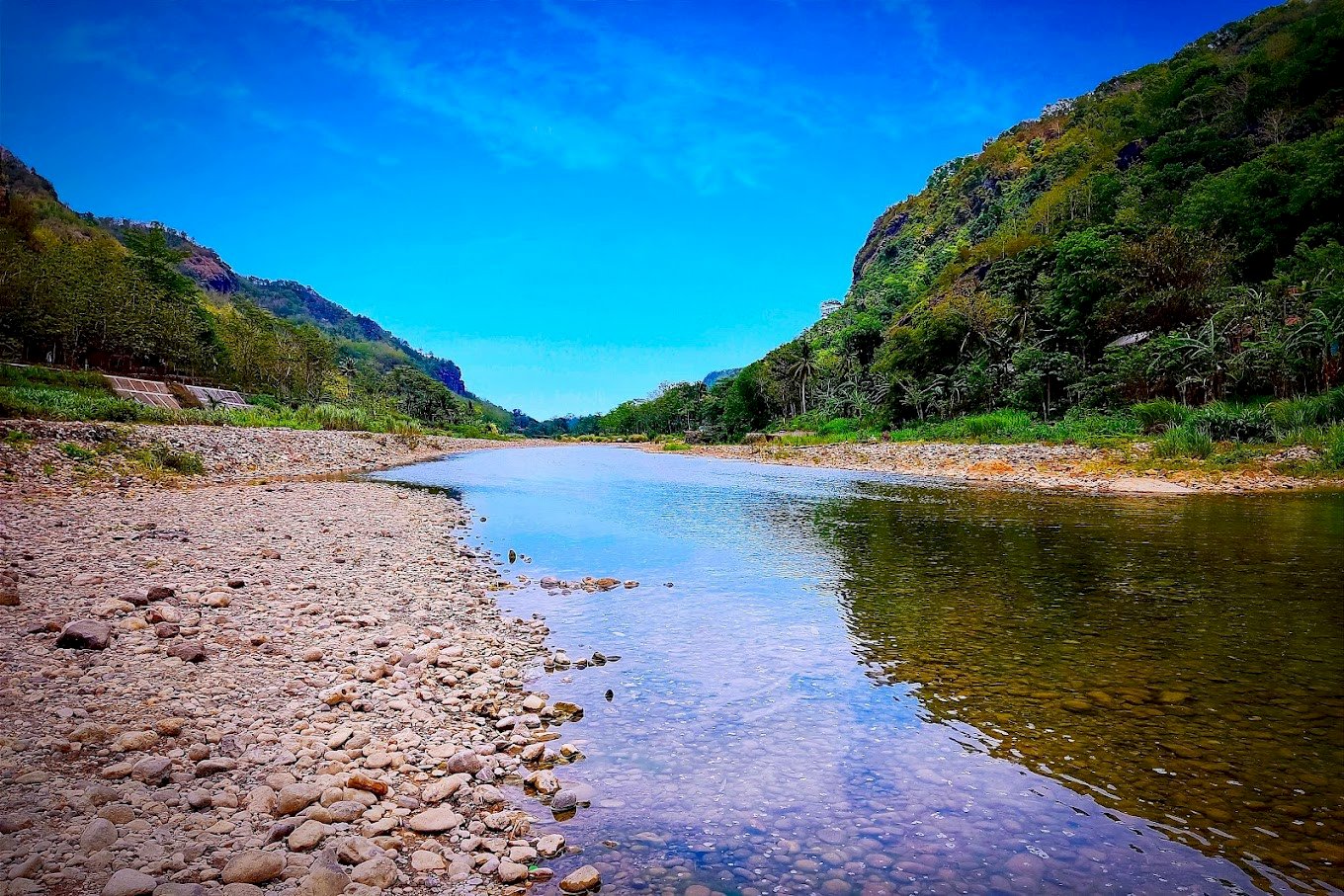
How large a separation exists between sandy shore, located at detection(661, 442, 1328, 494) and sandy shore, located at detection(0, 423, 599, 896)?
26939 mm

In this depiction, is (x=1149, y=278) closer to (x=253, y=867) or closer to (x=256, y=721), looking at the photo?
(x=256, y=721)

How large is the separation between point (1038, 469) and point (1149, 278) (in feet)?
91.4

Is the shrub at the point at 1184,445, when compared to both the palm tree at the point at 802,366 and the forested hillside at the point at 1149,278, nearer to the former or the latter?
the forested hillside at the point at 1149,278

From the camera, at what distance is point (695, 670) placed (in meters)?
7.84

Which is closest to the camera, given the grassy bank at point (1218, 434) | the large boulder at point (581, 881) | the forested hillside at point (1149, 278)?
the large boulder at point (581, 881)

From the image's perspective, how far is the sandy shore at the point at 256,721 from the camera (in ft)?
12.3

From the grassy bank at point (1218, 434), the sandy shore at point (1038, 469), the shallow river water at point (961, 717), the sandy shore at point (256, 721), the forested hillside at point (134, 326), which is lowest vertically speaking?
the shallow river water at point (961, 717)

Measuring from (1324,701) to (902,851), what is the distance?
18.3 ft

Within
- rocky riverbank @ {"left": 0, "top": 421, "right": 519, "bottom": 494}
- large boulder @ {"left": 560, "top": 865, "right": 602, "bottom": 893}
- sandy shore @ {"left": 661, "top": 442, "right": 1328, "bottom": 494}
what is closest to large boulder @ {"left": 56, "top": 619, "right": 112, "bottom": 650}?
large boulder @ {"left": 560, "top": 865, "right": 602, "bottom": 893}

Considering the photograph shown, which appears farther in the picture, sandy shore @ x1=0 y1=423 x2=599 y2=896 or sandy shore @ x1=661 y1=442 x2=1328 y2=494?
sandy shore @ x1=661 y1=442 x2=1328 y2=494

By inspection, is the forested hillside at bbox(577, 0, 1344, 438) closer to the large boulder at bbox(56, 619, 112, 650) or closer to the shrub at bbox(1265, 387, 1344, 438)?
the shrub at bbox(1265, 387, 1344, 438)

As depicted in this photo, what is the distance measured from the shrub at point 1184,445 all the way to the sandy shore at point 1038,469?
1705mm

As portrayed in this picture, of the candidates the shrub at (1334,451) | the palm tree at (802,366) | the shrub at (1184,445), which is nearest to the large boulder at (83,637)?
the shrub at (1334,451)

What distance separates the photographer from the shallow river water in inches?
168
